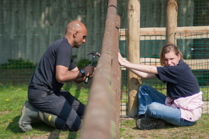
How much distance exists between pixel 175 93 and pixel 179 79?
23cm

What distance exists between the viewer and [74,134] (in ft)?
10.2

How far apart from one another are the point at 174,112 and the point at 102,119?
265 cm

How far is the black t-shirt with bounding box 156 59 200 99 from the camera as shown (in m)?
3.07

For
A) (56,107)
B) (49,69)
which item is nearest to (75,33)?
(49,69)

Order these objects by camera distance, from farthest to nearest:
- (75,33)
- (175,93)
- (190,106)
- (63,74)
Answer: (75,33) < (175,93) < (190,106) < (63,74)

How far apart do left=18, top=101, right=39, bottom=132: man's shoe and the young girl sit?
1500 mm

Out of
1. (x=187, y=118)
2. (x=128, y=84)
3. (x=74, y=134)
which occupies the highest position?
(x=128, y=84)

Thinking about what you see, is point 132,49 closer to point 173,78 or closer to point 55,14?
point 173,78

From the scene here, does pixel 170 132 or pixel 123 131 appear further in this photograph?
pixel 123 131

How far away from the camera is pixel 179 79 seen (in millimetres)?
3119

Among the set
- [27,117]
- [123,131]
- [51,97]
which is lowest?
[123,131]

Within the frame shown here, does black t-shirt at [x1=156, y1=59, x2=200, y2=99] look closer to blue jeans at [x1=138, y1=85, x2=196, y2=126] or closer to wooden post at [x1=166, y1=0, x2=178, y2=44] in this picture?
blue jeans at [x1=138, y1=85, x2=196, y2=126]

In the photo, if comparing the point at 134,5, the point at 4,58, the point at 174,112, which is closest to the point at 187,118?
the point at 174,112

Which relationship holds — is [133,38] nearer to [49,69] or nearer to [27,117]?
[49,69]
